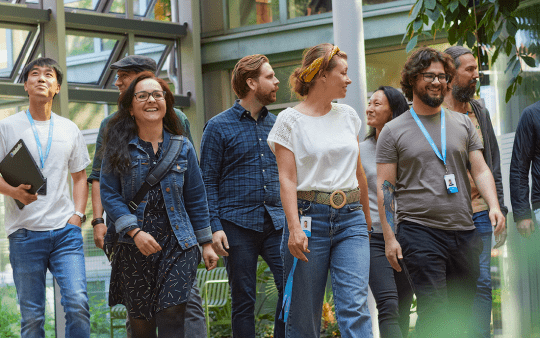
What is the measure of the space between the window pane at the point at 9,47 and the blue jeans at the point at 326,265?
246 inches

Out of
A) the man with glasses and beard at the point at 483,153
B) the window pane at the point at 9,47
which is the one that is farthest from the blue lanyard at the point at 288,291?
the window pane at the point at 9,47

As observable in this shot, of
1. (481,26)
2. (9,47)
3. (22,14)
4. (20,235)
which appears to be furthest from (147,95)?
(9,47)

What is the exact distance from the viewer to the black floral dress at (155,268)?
3570mm

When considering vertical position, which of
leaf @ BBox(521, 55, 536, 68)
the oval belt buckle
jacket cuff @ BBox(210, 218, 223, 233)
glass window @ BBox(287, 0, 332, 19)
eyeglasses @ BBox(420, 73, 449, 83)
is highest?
glass window @ BBox(287, 0, 332, 19)

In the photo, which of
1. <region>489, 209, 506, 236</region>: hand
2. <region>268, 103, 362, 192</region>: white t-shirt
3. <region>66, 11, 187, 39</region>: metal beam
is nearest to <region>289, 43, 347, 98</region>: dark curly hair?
<region>268, 103, 362, 192</region>: white t-shirt

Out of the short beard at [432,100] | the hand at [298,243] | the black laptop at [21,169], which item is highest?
the short beard at [432,100]

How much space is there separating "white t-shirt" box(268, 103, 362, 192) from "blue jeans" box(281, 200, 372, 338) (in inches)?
4.7

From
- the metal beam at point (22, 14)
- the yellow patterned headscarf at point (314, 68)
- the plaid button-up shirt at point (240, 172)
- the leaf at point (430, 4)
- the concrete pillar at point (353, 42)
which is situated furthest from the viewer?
the metal beam at point (22, 14)

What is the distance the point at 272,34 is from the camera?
10.2m

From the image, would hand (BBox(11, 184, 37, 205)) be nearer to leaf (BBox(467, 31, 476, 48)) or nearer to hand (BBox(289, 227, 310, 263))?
hand (BBox(289, 227, 310, 263))

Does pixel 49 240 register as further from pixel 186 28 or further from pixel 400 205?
pixel 186 28

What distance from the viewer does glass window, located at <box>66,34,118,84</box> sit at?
940 centimetres

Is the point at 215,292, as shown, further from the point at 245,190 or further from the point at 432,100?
the point at 432,100

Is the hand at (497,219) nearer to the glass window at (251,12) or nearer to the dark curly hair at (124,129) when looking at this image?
the dark curly hair at (124,129)
